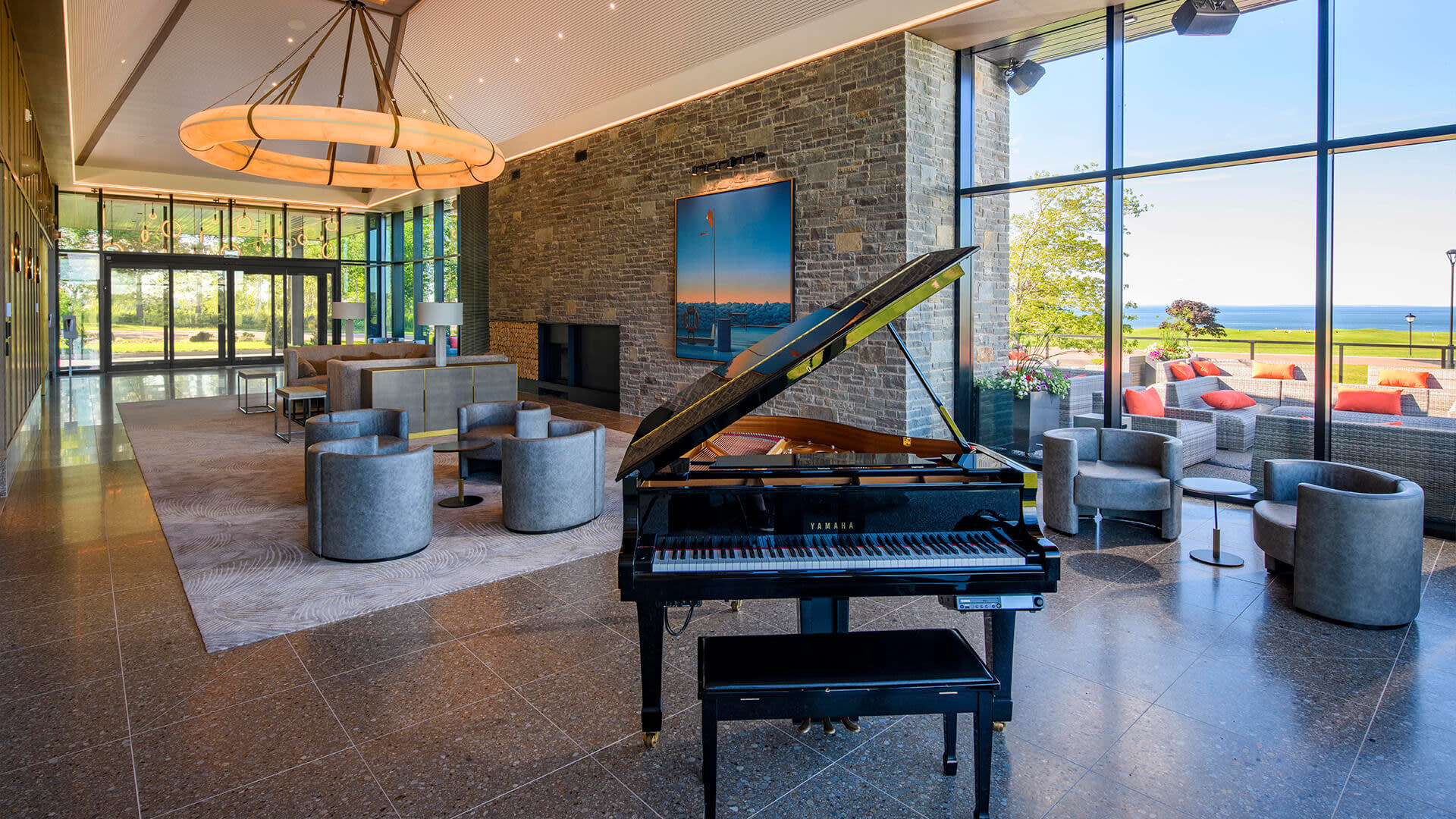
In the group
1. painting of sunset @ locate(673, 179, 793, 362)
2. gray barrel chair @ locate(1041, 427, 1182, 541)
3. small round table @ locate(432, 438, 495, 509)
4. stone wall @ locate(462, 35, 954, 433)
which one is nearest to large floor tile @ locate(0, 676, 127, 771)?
small round table @ locate(432, 438, 495, 509)

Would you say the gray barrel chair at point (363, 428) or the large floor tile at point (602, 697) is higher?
the gray barrel chair at point (363, 428)

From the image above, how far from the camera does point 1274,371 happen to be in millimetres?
6215

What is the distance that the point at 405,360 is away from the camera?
30.9 feet

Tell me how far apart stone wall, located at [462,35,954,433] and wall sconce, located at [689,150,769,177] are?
2.8 inches

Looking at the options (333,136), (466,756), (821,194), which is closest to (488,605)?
(466,756)

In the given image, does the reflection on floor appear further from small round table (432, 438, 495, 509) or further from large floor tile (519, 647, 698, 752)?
small round table (432, 438, 495, 509)

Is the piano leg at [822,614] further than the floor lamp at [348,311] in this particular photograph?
No

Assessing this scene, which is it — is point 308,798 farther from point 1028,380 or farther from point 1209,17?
point 1209,17

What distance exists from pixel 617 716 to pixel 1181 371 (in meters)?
5.79

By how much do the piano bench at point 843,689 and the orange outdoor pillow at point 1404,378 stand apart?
5082 millimetres

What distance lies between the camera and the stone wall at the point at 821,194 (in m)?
7.55

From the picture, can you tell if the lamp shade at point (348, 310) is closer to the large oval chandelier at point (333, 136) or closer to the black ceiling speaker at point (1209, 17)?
the large oval chandelier at point (333, 136)

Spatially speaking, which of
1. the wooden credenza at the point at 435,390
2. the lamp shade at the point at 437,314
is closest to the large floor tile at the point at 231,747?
the wooden credenza at the point at 435,390

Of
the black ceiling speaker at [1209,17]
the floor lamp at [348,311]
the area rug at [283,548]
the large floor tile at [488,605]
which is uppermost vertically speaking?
the black ceiling speaker at [1209,17]
